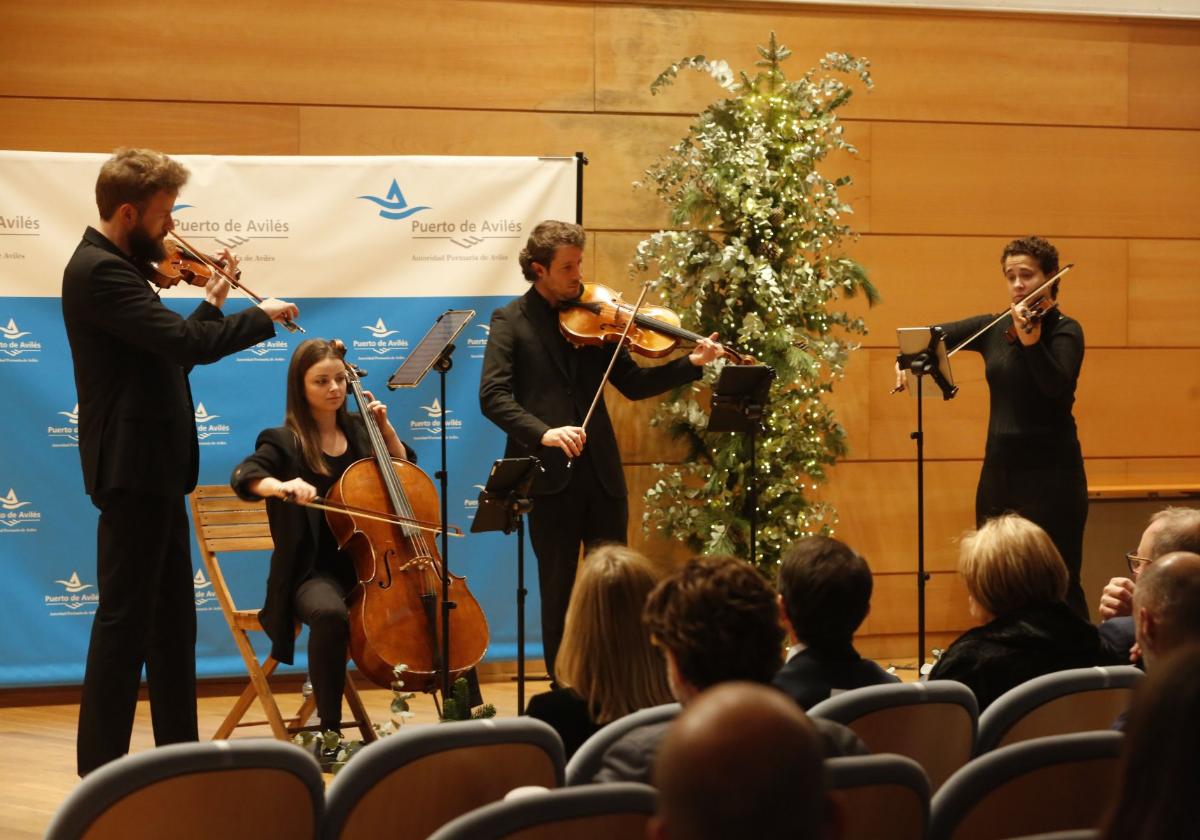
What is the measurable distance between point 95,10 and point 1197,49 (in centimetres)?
489

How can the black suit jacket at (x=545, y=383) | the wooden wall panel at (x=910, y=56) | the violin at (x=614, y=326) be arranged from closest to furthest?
the black suit jacket at (x=545, y=383), the violin at (x=614, y=326), the wooden wall panel at (x=910, y=56)

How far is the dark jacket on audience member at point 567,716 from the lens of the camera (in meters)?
2.34

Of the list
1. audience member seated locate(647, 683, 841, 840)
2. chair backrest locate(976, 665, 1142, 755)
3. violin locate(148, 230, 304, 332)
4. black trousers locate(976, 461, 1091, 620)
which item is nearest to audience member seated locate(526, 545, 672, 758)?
chair backrest locate(976, 665, 1142, 755)

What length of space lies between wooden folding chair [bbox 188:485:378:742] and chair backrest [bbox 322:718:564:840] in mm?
2400

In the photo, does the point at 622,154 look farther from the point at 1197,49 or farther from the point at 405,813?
the point at 405,813

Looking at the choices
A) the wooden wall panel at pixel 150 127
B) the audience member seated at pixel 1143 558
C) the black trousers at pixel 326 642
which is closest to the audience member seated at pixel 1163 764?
the audience member seated at pixel 1143 558

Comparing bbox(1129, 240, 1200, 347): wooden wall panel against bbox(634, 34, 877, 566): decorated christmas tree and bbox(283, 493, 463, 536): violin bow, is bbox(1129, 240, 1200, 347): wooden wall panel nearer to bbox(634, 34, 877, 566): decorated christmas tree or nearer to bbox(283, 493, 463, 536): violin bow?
bbox(634, 34, 877, 566): decorated christmas tree

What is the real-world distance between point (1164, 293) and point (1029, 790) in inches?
202

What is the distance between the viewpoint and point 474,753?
194 cm

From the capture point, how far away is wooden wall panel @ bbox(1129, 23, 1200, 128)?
631cm

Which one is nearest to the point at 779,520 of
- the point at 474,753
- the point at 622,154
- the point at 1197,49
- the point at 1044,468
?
the point at 1044,468

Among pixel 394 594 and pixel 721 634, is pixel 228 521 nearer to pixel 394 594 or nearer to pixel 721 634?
pixel 394 594

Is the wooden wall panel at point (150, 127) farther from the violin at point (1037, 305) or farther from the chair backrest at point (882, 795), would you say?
the chair backrest at point (882, 795)

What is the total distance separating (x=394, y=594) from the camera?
161 inches
